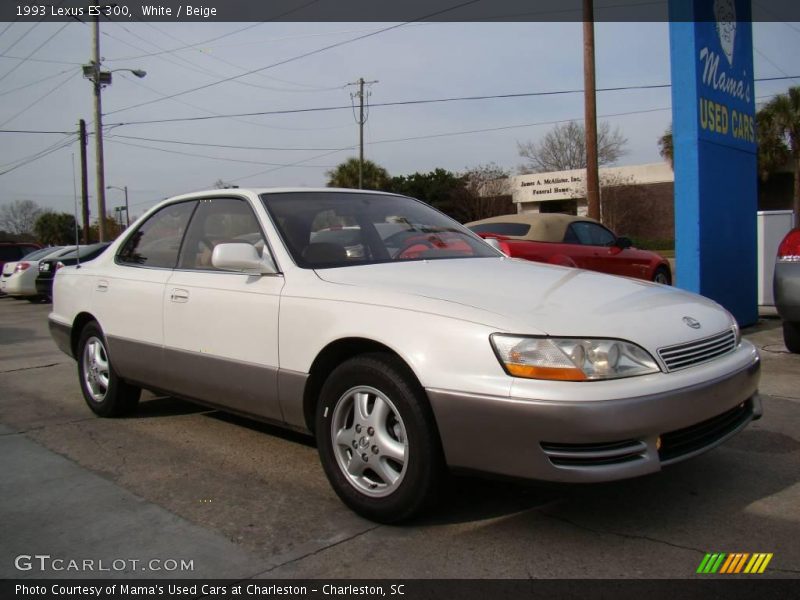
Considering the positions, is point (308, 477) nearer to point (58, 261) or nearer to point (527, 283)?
point (527, 283)

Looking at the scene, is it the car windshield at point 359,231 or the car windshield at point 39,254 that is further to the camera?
the car windshield at point 39,254

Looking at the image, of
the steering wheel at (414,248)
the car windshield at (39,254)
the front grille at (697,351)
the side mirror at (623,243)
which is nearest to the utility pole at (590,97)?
the side mirror at (623,243)

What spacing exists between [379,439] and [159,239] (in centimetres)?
254

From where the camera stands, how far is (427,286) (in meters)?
3.17

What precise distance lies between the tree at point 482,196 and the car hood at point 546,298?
128 feet

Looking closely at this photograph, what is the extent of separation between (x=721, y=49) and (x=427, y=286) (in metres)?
6.94

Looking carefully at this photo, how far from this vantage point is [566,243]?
28.7 ft

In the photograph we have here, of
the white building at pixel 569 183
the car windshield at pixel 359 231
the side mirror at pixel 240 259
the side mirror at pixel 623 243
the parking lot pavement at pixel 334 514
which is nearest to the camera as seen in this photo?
the parking lot pavement at pixel 334 514

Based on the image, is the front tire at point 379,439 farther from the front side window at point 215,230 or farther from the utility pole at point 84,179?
the utility pole at point 84,179

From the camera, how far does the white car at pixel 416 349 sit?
2639 millimetres

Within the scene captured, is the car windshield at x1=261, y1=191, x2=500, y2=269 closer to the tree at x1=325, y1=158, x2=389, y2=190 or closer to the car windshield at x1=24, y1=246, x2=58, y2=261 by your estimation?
the car windshield at x1=24, y1=246, x2=58, y2=261

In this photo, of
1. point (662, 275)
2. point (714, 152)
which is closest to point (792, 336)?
point (714, 152)

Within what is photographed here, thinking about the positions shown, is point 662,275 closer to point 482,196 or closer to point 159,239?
point 159,239
